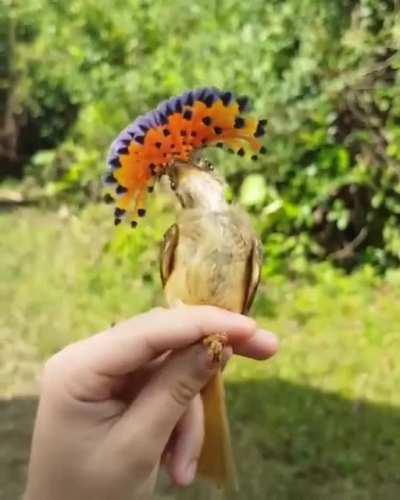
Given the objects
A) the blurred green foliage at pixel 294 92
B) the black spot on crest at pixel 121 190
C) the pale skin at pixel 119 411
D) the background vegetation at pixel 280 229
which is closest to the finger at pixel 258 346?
the pale skin at pixel 119 411

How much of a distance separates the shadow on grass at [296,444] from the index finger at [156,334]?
2.18 metres

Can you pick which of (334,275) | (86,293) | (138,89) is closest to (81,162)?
(138,89)

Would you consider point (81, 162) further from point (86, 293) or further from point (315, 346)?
point (315, 346)

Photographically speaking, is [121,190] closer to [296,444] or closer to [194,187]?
[194,187]

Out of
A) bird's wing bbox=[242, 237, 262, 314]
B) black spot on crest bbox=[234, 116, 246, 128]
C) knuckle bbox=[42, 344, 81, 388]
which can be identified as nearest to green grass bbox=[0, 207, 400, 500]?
knuckle bbox=[42, 344, 81, 388]

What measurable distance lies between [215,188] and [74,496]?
0.47 metres

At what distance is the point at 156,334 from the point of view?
1.32 metres

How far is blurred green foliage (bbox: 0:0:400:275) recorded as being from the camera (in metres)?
4.98

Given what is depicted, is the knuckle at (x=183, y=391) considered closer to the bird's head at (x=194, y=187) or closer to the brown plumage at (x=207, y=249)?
the brown plumage at (x=207, y=249)

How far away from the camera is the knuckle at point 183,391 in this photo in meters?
1.36

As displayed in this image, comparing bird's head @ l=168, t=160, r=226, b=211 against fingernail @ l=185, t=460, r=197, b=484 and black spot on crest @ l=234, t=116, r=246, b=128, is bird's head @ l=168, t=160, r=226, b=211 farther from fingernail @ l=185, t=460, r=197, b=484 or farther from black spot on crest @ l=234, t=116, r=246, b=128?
fingernail @ l=185, t=460, r=197, b=484

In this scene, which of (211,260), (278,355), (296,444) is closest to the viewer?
(211,260)

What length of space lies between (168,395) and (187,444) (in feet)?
0.35

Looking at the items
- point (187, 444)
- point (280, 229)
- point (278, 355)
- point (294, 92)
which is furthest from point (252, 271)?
point (280, 229)
